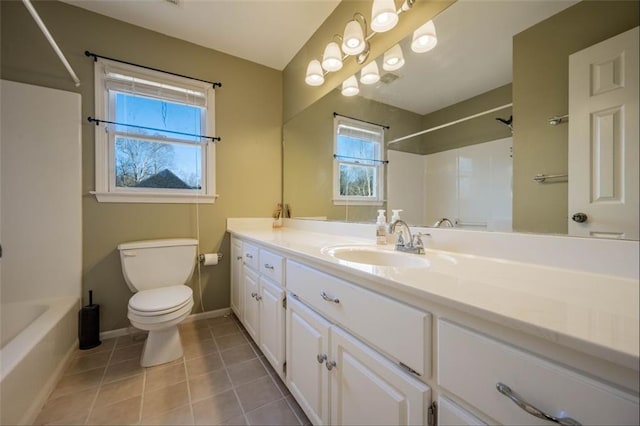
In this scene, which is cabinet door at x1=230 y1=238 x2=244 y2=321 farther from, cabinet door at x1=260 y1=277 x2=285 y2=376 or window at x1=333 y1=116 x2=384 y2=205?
window at x1=333 y1=116 x2=384 y2=205

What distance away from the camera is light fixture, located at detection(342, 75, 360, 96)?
1.65m

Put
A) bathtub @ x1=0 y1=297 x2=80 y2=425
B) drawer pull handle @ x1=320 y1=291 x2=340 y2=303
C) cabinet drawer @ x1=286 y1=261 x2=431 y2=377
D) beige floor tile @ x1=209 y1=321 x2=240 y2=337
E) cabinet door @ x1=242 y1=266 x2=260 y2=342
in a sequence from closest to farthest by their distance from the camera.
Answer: cabinet drawer @ x1=286 y1=261 x2=431 y2=377, drawer pull handle @ x1=320 y1=291 x2=340 y2=303, bathtub @ x1=0 y1=297 x2=80 y2=425, cabinet door @ x1=242 y1=266 x2=260 y2=342, beige floor tile @ x1=209 y1=321 x2=240 y2=337

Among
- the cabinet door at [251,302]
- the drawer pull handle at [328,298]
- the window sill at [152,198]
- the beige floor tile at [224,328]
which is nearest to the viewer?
the drawer pull handle at [328,298]

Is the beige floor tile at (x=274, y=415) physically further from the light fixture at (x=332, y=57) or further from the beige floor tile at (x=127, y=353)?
the light fixture at (x=332, y=57)

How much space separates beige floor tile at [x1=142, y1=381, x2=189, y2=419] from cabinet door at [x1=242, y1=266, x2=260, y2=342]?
0.45 m

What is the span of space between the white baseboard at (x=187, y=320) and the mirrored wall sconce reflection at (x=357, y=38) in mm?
2094

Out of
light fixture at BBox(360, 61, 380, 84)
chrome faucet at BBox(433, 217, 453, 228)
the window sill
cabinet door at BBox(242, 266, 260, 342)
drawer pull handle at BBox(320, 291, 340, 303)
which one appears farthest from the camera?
the window sill

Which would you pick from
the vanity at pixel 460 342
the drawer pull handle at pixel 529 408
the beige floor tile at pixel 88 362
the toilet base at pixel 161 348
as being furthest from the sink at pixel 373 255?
the beige floor tile at pixel 88 362

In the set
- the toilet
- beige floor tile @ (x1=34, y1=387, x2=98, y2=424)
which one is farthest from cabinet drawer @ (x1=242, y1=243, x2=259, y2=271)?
beige floor tile @ (x1=34, y1=387, x2=98, y2=424)

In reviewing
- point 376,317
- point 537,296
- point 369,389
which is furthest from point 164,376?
point 537,296

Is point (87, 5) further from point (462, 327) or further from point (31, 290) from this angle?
point (462, 327)

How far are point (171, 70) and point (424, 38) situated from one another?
1943 millimetres

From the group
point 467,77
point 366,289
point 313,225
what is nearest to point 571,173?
point 467,77

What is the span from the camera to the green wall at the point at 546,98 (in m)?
0.73
